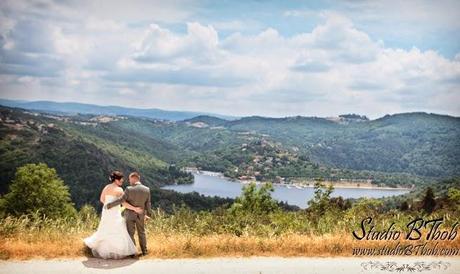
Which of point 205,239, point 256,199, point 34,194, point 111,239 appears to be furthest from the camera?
point 34,194

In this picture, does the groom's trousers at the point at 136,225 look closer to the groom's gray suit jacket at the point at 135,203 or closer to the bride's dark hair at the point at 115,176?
the groom's gray suit jacket at the point at 135,203

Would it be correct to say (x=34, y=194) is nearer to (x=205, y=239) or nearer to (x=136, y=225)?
(x=136, y=225)

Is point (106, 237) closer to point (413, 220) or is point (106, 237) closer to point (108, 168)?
point (413, 220)

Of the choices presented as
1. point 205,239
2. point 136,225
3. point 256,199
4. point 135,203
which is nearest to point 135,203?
point 135,203

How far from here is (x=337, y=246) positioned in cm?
873

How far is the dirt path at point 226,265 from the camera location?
24.4 feet

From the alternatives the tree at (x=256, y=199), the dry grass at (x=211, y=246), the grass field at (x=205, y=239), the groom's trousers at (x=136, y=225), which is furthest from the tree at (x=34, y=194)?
the groom's trousers at (x=136, y=225)

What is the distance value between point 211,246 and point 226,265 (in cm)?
82

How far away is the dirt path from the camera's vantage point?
24.4 ft

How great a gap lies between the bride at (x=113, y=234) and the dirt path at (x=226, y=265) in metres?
0.18

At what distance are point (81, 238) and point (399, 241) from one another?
5.91 meters

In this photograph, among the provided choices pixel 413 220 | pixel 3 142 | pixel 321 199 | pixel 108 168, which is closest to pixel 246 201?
pixel 321 199

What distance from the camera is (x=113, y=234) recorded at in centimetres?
834

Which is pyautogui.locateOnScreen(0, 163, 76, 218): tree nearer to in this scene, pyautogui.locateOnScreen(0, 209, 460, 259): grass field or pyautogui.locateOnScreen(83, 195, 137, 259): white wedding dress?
pyautogui.locateOnScreen(0, 209, 460, 259): grass field
